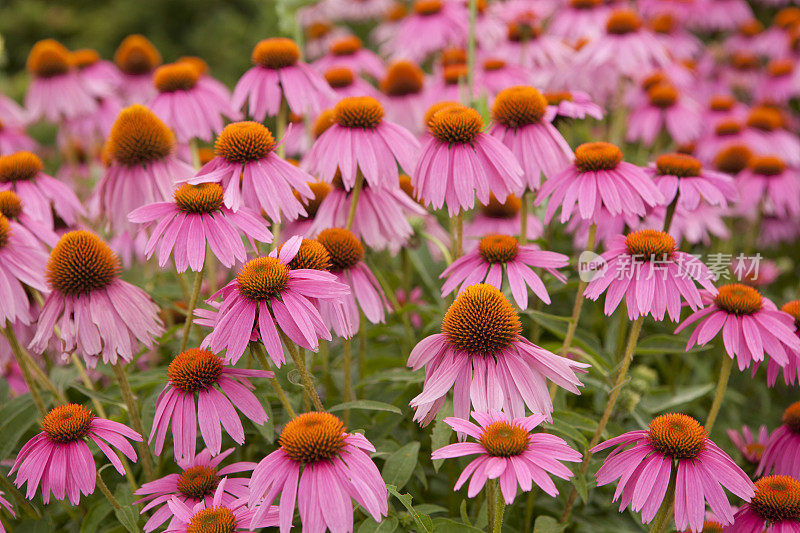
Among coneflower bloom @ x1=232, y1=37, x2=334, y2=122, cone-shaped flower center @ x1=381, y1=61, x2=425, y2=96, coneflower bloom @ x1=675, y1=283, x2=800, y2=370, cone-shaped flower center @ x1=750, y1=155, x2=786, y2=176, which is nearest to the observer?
coneflower bloom @ x1=675, y1=283, x2=800, y2=370

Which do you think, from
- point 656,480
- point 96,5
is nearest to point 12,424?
point 656,480

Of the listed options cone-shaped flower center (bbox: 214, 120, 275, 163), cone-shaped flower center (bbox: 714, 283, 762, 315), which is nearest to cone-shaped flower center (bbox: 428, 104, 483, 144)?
cone-shaped flower center (bbox: 214, 120, 275, 163)

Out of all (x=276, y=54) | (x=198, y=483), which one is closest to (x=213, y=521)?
(x=198, y=483)

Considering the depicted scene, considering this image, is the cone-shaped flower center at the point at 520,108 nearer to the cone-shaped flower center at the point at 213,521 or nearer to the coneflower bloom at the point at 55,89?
A: the cone-shaped flower center at the point at 213,521

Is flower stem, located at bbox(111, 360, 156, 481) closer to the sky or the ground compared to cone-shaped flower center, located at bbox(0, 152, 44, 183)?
closer to the ground

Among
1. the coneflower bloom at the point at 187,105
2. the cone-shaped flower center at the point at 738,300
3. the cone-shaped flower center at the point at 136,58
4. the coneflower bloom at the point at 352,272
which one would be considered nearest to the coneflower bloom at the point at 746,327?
the cone-shaped flower center at the point at 738,300

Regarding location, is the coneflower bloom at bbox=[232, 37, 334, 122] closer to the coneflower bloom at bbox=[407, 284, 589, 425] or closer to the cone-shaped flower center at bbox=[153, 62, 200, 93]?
the cone-shaped flower center at bbox=[153, 62, 200, 93]

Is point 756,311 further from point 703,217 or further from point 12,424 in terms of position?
point 12,424

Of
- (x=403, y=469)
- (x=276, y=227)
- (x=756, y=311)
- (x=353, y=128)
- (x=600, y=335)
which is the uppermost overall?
(x=353, y=128)
